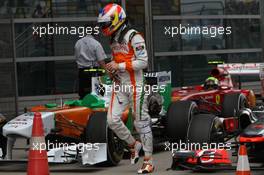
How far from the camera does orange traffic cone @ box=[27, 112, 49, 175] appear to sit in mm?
8328

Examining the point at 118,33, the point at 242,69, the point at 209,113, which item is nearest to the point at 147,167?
the point at 118,33

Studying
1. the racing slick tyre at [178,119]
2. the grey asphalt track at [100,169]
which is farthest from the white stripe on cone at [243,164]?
the racing slick tyre at [178,119]

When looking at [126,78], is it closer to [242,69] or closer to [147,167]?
[147,167]

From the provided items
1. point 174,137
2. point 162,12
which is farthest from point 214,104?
point 162,12

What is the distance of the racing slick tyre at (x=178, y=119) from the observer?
948cm

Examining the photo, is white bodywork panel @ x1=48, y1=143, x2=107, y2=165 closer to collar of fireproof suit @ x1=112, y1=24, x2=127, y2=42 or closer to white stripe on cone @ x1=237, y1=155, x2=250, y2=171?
collar of fireproof suit @ x1=112, y1=24, x2=127, y2=42

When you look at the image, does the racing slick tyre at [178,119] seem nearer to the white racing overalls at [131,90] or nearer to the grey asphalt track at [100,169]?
the grey asphalt track at [100,169]

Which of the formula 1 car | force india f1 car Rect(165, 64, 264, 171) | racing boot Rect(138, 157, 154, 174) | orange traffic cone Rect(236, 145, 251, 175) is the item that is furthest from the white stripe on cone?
racing boot Rect(138, 157, 154, 174)

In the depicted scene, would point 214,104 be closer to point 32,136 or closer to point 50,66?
point 32,136

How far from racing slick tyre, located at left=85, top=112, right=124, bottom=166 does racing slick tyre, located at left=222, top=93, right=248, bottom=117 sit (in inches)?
85.9

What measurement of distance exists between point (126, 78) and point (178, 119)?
116 centimetres

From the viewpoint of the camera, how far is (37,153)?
8359mm

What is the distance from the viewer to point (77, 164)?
970cm

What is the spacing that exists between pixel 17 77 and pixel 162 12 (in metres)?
3.68
